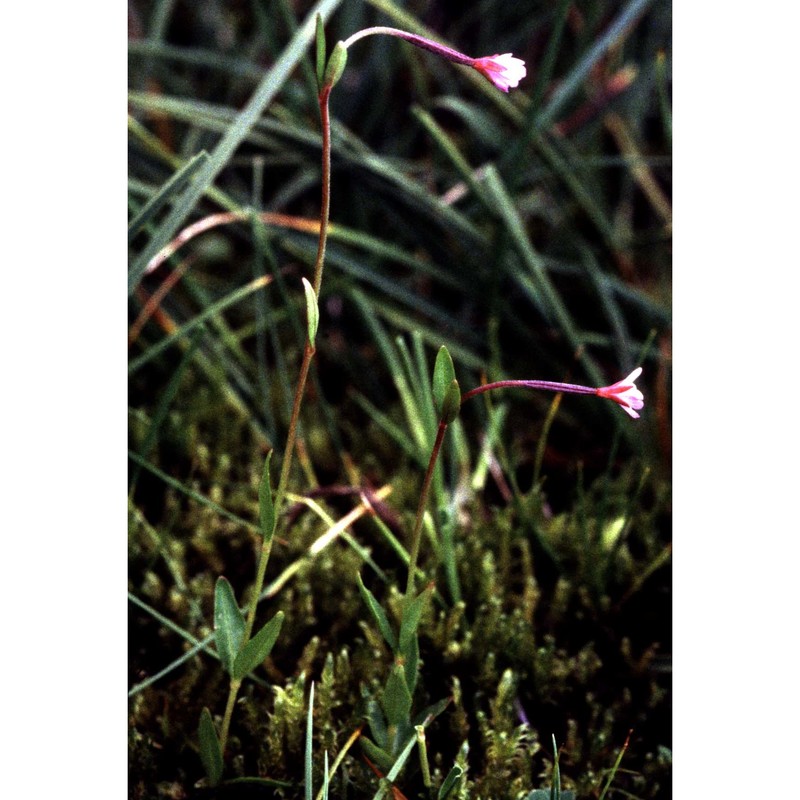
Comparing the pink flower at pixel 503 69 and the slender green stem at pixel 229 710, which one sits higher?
the pink flower at pixel 503 69

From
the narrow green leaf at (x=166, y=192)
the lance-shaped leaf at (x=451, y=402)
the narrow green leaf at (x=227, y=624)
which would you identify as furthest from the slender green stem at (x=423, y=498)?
the narrow green leaf at (x=166, y=192)

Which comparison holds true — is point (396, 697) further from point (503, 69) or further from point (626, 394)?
point (503, 69)

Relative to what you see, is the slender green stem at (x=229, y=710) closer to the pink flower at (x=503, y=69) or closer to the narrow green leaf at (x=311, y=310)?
the narrow green leaf at (x=311, y=310)

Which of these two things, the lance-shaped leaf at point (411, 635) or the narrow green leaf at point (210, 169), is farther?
the narrow green leaf at point (210, 169)

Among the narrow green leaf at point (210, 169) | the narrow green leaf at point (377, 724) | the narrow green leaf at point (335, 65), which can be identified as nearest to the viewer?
the narrow green leaf at point (335, 65)

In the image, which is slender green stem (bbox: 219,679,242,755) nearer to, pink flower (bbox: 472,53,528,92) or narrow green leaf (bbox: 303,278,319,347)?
narrow green leaf (bbox: 303,278,319,347)
